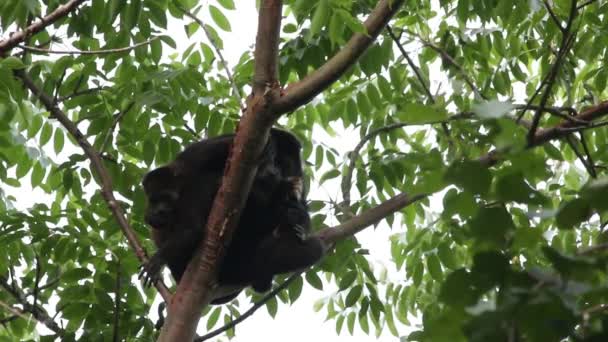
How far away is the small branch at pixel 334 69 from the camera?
3463mm

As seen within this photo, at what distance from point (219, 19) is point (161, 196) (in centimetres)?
127

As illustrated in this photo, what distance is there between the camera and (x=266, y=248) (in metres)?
5.32

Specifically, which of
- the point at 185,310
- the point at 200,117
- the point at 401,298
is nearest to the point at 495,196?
the point at 185,310

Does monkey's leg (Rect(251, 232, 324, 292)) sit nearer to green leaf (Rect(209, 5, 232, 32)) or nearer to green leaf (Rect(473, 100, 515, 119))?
green leaf (Rect(209, 5, 232, 32))

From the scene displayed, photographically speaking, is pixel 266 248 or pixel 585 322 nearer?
pixel 585 322

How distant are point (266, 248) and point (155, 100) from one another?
46.7 inches

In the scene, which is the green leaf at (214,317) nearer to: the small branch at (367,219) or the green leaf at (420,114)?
the small branch at (367,219)

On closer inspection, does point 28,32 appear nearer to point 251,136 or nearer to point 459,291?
point 251,136

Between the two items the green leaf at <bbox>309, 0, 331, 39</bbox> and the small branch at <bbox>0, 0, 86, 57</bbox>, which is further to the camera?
the small branch at <bbox>0, 0, 86, 57</bbox>

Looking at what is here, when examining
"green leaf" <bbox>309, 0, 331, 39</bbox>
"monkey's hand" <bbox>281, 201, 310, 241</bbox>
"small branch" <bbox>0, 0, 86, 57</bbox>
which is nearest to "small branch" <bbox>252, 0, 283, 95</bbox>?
"green leaf" <bbox>309, 0, 331, 39</bbox>

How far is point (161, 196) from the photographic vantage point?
544cm

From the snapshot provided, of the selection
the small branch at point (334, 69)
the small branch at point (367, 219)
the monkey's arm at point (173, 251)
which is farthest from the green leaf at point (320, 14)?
the monkey's arm at point (173, 251)

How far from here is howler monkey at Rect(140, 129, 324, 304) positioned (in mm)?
5207

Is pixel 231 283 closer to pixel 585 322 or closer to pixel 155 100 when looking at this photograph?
pixel 155 100
